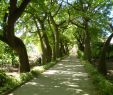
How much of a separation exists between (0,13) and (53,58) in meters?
18.1

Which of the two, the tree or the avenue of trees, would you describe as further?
the avenue of trees

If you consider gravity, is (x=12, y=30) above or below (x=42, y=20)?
below

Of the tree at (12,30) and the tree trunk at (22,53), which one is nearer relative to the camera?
the tree at (12,30)

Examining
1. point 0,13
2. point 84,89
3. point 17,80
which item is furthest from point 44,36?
point 84,89

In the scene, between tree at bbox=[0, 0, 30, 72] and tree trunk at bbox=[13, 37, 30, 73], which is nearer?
tree at bbox=[0, 0, 30, 72]

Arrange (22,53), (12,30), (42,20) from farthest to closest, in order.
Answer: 1. (42,20)
2. (22,53)
3. (12,30)

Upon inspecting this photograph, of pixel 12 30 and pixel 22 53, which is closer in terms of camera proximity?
pixel 12 30

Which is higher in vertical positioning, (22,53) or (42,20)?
(42,20)

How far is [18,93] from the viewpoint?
10.9 m

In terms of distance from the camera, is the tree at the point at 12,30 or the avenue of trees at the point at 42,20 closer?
the tree at the point at 12,30

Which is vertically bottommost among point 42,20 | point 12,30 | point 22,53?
point 22,53

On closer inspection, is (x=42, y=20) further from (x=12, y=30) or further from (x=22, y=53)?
(x=12, y=30)

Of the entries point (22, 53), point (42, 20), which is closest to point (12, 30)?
point (22, 53)

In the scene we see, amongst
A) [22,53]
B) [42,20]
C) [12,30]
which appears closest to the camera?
[12,30]
